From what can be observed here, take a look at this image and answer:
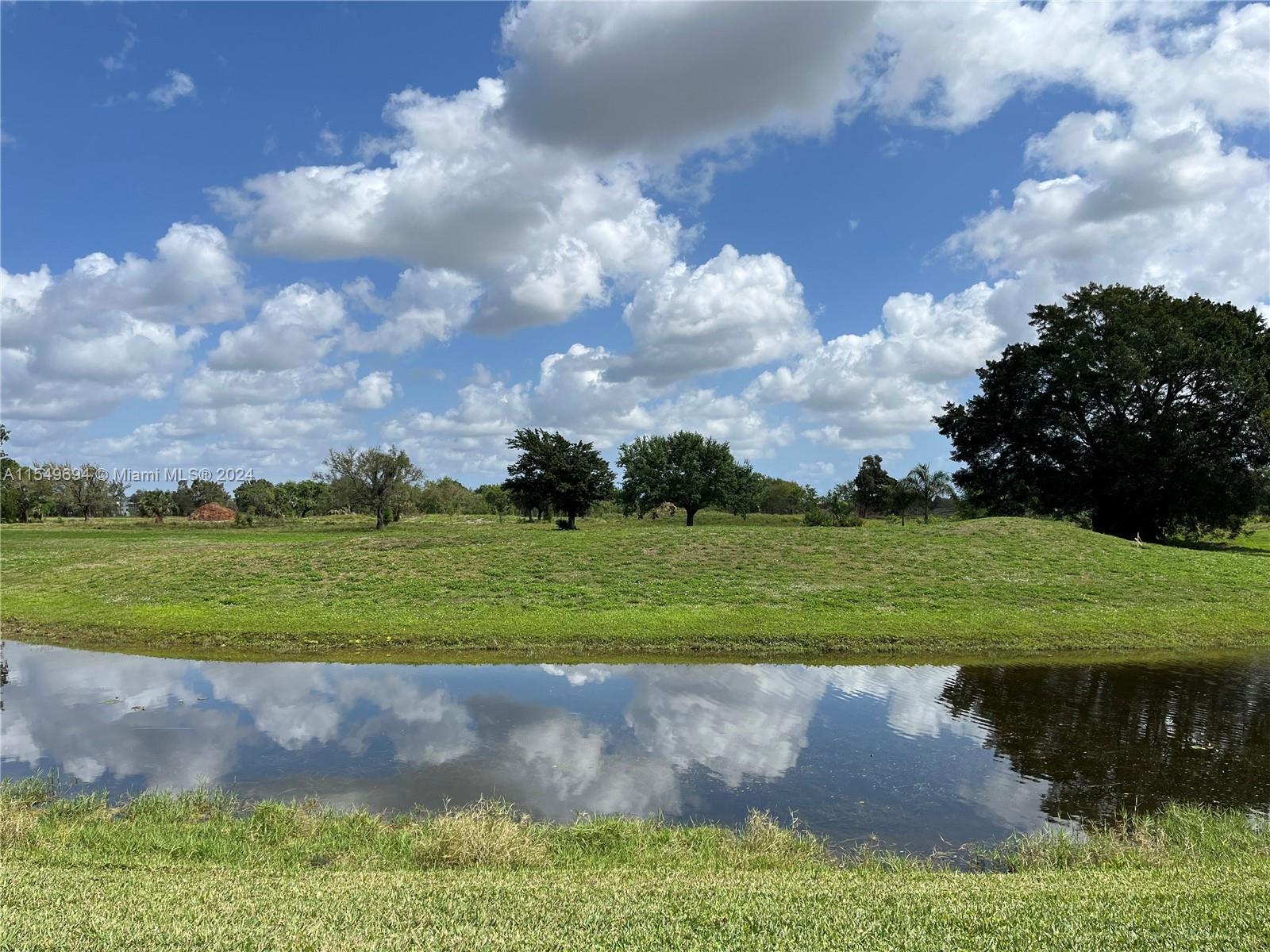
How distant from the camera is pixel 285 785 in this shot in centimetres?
1138

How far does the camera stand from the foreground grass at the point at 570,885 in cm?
571

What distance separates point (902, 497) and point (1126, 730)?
102 metres

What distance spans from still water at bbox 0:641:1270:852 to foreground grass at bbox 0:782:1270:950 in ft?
4.19

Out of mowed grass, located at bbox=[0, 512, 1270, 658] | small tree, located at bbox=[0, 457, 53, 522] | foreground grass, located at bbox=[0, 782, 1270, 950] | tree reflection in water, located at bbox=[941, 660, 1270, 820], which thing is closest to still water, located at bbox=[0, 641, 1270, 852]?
tree reflection in water, located at bbox=[941, 660, 1270, 820]

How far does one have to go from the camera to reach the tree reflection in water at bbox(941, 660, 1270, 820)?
1107 centimetres

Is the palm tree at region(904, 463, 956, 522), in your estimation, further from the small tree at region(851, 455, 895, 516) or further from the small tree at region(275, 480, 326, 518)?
the small tree at region(275, 480, 326, 518)

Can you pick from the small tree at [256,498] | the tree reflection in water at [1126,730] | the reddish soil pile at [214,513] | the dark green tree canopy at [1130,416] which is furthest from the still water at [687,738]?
the reddish soil pile at [214,513]

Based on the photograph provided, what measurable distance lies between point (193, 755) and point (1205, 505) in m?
60.3

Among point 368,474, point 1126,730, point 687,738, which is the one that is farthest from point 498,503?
point 1126,730

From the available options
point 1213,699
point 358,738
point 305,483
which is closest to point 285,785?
point 358,738

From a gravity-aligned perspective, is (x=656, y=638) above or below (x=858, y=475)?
below

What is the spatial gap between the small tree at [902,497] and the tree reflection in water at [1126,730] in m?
92.1

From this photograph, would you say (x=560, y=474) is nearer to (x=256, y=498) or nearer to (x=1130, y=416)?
(x=1130, y=416)

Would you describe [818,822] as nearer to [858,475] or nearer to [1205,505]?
[1205,505]
